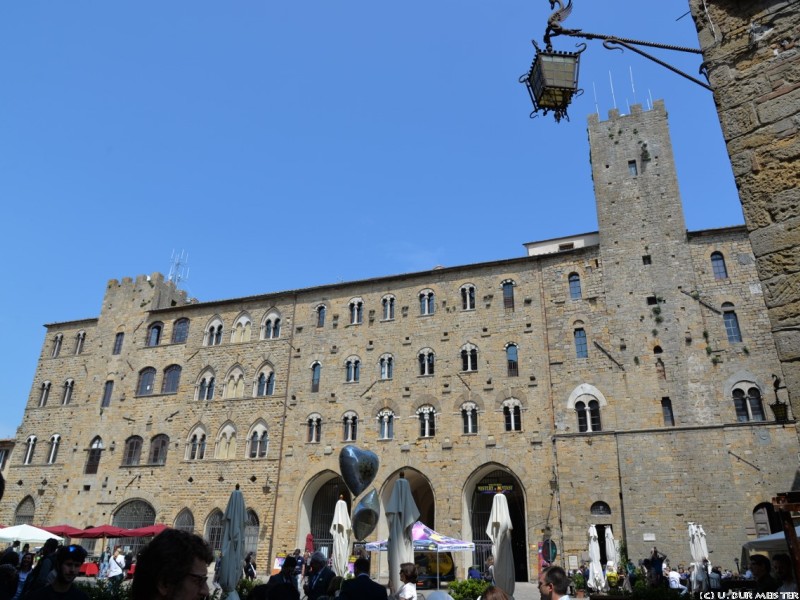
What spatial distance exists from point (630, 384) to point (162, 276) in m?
27.0

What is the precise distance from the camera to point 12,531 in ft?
64.0

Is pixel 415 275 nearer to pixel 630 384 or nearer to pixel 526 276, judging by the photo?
pixel 526 276

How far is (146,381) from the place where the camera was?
3195 cm

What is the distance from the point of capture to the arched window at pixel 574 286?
26.1m

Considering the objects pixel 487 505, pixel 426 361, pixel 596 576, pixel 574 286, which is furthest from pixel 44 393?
pixel 596 576

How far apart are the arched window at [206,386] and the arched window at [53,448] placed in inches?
345

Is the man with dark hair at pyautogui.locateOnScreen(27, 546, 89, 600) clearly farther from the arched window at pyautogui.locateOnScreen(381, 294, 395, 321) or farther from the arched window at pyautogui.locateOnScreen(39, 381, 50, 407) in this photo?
the arched window at pyautogui.locateOnScreen(39, 381, 50, 407)

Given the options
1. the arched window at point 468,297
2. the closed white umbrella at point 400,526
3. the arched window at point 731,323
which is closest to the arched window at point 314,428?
the arched window at point 468,297

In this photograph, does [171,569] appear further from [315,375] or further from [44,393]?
[44,393]

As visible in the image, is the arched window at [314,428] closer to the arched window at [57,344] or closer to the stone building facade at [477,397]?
the stone building facade at [477,397]

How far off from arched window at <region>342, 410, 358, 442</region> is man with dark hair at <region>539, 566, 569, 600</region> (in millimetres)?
22832

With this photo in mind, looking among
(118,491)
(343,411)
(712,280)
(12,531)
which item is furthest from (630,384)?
(118,491)

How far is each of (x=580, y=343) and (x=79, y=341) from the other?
94.3 feet

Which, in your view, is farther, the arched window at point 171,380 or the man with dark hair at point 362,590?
the arched window at point 171,380
